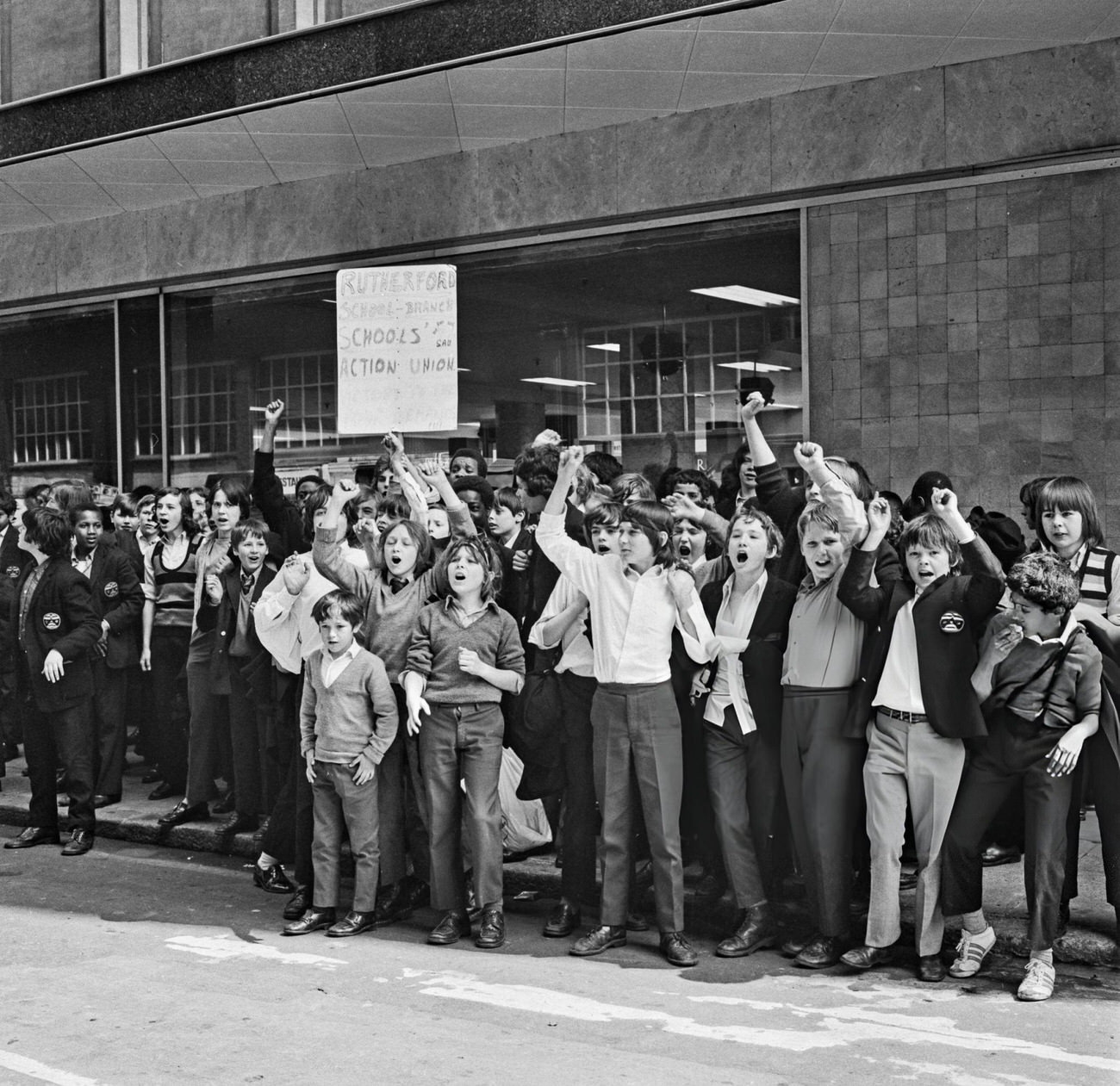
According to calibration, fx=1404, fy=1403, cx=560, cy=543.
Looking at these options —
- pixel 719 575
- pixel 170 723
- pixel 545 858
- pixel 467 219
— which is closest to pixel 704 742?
pixel 719 575

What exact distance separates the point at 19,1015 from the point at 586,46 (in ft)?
25.2

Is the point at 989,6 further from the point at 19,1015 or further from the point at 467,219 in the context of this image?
the point at 19,1015

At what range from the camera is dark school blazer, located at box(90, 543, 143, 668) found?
9250 millimetres

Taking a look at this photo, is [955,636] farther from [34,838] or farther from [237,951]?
[34,838]

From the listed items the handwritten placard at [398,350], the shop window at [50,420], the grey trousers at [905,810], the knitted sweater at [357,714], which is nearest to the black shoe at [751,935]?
the grey trousers at [905,810]

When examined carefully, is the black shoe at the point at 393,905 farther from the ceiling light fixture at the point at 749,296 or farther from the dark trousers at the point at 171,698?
the ceiling light fixture at the point at 749,296

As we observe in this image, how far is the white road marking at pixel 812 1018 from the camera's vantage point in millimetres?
4973

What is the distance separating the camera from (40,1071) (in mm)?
4742

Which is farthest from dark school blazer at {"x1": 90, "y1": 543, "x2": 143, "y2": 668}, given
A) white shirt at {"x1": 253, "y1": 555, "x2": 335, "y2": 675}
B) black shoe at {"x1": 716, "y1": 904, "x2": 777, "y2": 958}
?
black shoe at {"x1": 716, "y1": 904, "x2": 777, "y2": 958}

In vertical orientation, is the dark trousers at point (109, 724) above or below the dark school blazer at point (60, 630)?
below

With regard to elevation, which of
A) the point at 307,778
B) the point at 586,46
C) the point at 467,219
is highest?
the point at 586,46

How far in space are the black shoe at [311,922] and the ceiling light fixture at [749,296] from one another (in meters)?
5.80

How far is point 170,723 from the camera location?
945cm

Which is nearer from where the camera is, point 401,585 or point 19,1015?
point 19,1015
